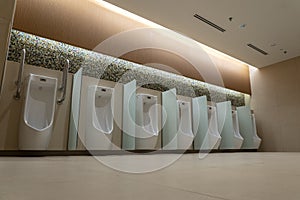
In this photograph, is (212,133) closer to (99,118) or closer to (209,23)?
(209,23)

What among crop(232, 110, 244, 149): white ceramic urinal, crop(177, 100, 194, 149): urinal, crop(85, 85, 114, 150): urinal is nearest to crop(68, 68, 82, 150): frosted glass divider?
crop(85, 85, 114, 150): urinal

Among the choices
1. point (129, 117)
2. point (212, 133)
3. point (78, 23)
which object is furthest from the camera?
point (212, 133)

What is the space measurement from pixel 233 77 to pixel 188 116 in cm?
264

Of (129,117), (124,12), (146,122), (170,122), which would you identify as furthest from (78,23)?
(170,122)

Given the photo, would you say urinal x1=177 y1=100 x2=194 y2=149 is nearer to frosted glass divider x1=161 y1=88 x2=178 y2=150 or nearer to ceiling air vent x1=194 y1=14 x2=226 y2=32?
frosted glass divider x1=161 y1=88 x2=178 y2=150

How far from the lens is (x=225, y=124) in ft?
16.3

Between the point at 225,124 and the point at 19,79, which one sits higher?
the point at 19,79

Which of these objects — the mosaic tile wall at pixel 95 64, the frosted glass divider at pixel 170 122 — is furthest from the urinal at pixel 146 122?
the mosaic tile wall at pixel 95 64

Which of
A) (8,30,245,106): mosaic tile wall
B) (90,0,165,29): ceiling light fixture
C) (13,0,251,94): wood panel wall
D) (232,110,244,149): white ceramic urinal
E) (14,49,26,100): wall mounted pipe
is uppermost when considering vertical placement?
(90,0,165,29): ceiling light fixture

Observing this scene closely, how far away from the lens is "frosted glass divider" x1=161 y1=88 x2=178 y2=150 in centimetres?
388

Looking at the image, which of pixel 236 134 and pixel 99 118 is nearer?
pixel 99 118

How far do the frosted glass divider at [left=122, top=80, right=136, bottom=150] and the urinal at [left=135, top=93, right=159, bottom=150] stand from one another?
0.33 ft

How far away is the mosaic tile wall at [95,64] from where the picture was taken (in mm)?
3154

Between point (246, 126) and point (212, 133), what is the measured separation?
1.35 meters
